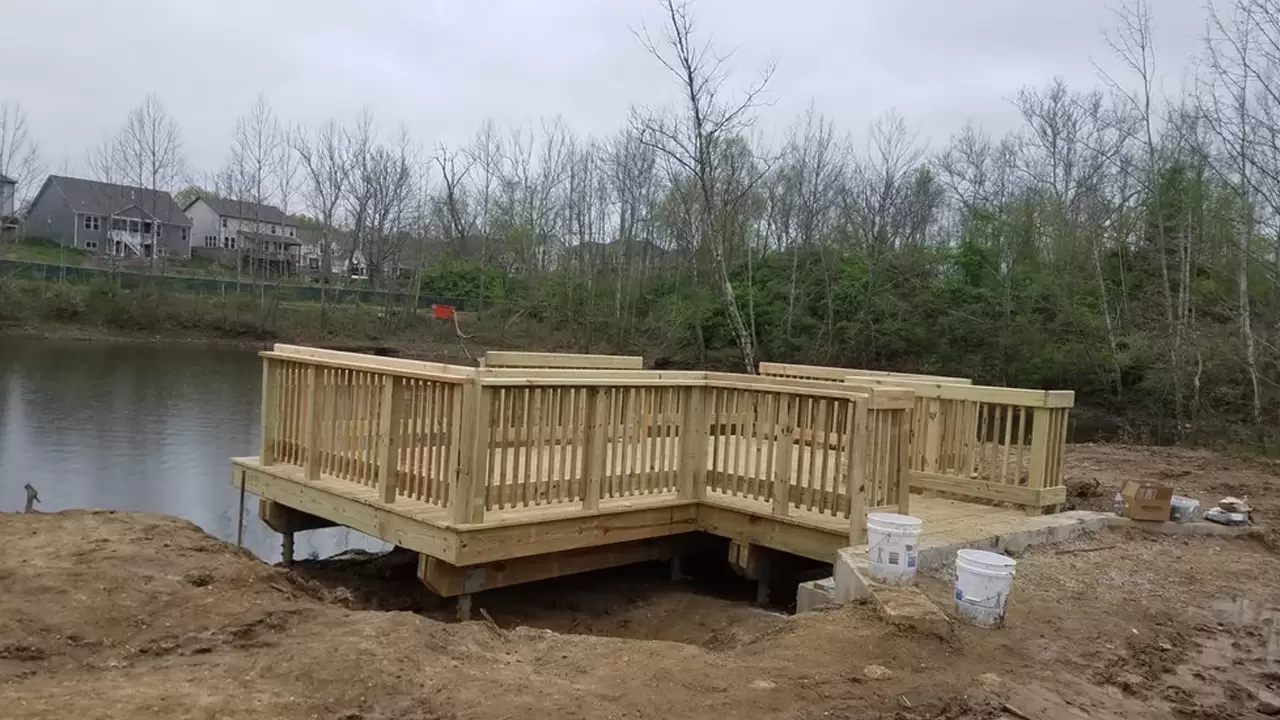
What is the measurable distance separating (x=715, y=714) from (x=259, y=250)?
43244 millimetres

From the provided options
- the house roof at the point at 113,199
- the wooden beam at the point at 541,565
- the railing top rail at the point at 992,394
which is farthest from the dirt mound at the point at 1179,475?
the house roof at the point at 113,199

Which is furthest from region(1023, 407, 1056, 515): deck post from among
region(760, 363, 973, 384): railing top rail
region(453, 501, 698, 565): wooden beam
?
region(453, 501, 698, 565): wooden beam

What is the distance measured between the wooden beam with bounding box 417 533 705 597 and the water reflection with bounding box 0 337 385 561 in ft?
11.8

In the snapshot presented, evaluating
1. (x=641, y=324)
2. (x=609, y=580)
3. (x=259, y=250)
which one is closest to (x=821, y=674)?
(x=609, y=580)

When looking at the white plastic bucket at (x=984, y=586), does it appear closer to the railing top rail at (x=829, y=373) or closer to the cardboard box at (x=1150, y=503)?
Result: the cardboard box at (x=1150, y=503)

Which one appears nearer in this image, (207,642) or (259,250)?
(207,642)

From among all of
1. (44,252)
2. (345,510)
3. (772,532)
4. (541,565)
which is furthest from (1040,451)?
(44,252)

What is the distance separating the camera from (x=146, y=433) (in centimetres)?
1568

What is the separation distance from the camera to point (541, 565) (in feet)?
22.5

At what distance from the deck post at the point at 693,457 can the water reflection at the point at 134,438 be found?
13.2ft

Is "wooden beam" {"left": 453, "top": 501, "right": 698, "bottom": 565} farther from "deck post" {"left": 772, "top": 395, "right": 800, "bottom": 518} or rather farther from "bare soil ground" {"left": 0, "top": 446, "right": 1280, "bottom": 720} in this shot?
"deck post" {"left": 772, "top": 395, "right": 800, "bottom": 518}

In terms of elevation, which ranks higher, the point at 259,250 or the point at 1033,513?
the point at 259,250

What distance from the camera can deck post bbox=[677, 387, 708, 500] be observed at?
7.26 meters

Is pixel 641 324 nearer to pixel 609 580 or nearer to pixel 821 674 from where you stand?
pixel 609 580
